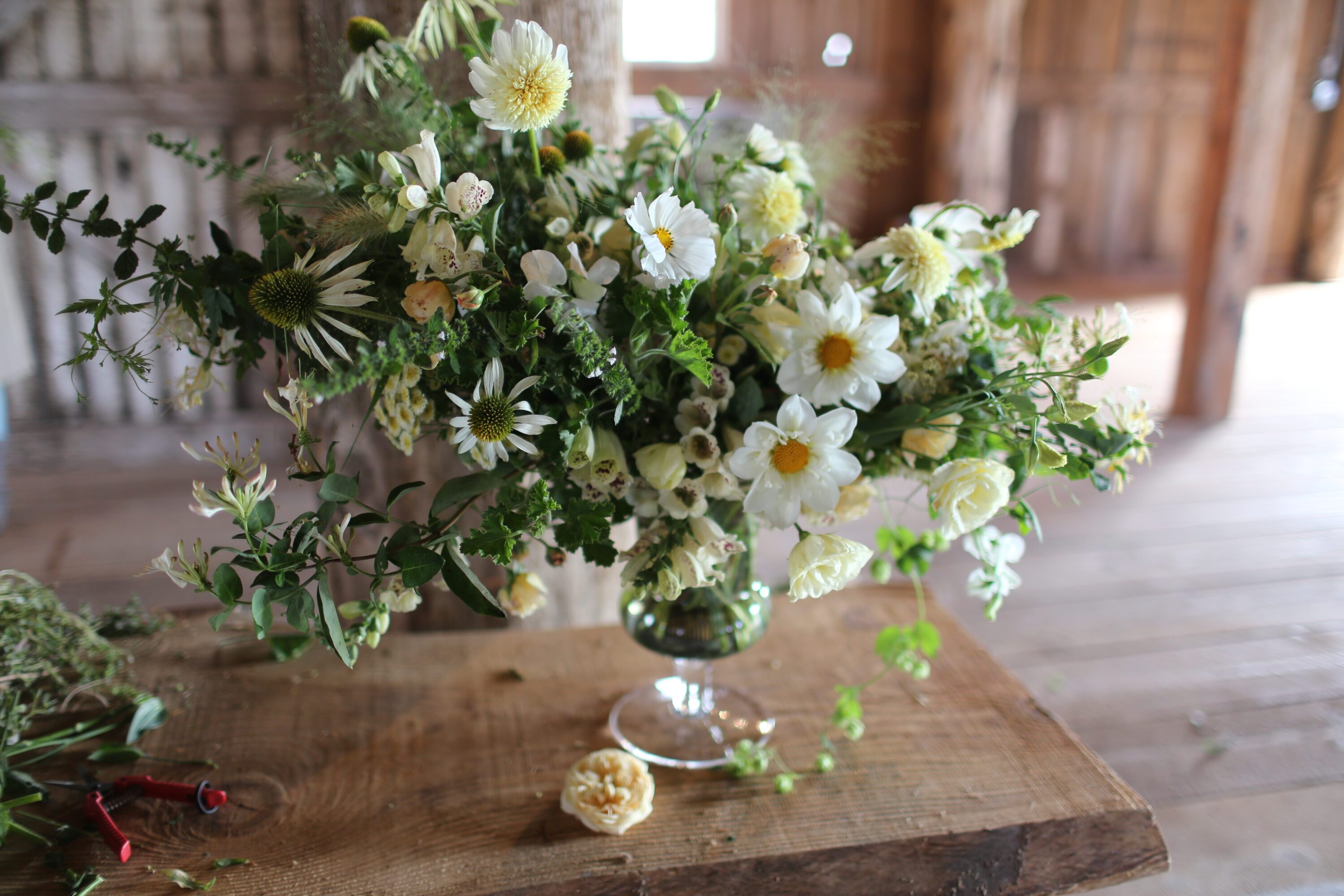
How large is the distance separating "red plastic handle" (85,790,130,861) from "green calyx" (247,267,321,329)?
460mm

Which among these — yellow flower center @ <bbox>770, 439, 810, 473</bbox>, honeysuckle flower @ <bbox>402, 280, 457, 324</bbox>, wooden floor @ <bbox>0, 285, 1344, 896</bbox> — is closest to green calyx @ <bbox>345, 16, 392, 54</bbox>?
honeysuckle flower @ <bbox>402, 280, 457, 324</bbox>

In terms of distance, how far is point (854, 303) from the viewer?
2.24ft

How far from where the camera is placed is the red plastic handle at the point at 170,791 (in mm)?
816

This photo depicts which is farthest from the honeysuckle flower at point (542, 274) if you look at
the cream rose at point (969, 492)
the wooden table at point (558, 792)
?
the wooden table at point (558, 792)

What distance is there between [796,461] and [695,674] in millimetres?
390

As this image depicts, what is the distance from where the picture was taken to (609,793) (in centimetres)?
79

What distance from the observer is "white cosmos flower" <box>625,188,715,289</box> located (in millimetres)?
634

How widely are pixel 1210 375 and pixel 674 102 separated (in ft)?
10.6

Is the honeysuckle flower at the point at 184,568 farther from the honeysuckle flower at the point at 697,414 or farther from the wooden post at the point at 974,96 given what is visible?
the wooden post at the point at 974,96

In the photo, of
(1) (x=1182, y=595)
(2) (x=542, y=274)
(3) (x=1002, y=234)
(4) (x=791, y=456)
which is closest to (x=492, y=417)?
(2) (x=542, y=274)

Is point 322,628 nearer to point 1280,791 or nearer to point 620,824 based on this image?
point 620,824

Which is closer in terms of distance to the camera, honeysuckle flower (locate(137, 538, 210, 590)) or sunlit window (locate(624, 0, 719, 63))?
honeysuckle flower (locate(137, 538, 210, 590))

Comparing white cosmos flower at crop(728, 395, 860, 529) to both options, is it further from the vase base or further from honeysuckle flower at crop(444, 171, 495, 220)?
the vase base

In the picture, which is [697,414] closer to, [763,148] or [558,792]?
[763,148]
